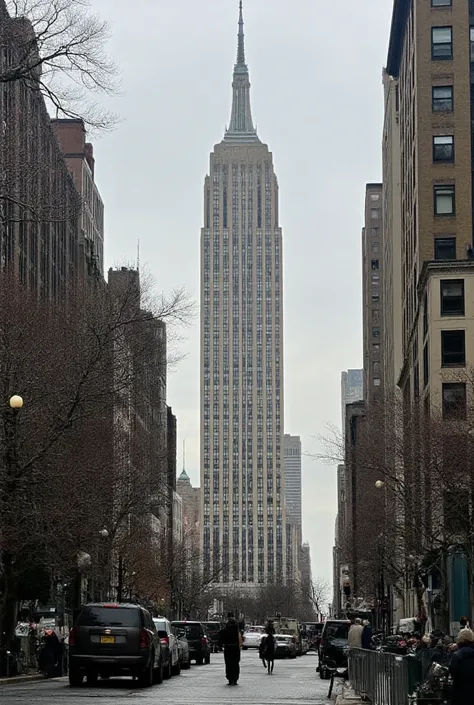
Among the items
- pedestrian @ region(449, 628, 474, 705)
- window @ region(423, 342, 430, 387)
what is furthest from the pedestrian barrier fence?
window @ region(423, 342, 430, 387)

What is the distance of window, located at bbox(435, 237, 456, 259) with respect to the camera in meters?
74.5

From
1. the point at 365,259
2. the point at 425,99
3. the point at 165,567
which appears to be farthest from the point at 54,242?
the point at 365,259

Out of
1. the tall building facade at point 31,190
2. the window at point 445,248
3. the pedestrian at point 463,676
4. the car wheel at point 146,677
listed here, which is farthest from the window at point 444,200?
the pedestrian at point 463,676

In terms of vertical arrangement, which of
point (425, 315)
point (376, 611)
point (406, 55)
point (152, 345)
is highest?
point (406, 55)

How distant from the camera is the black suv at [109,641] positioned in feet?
95.2

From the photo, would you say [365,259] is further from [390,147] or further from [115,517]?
[115,517]

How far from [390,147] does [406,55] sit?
63.8 feet

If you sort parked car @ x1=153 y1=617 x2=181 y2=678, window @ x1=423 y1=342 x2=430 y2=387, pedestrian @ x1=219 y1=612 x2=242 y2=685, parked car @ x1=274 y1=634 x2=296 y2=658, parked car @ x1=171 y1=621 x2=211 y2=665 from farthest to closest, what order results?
parked car @ x1=274 y1=634 x2=296 y2=658 < window @ x1=423 y1=342 x2=430 y2=387 < parked car @ x1=171 y1=621 x2=211 y2=665 < parked car @ x1=153 y1=617 x2=181 y2=678 < pedestrian @ x1=219 y1=612 x2=242 y2=685

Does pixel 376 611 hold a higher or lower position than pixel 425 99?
lower

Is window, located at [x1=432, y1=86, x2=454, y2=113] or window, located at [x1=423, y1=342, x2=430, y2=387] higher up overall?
window, located at [x1=432, y1=86, x2=454, y2=113]

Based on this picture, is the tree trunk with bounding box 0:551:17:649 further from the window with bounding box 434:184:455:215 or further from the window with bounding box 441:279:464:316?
the window with bounding box 434:184:455:215

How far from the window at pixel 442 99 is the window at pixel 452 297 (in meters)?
13.0

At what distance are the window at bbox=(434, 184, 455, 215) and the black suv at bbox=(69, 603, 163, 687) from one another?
4888cm

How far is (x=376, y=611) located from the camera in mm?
94250
